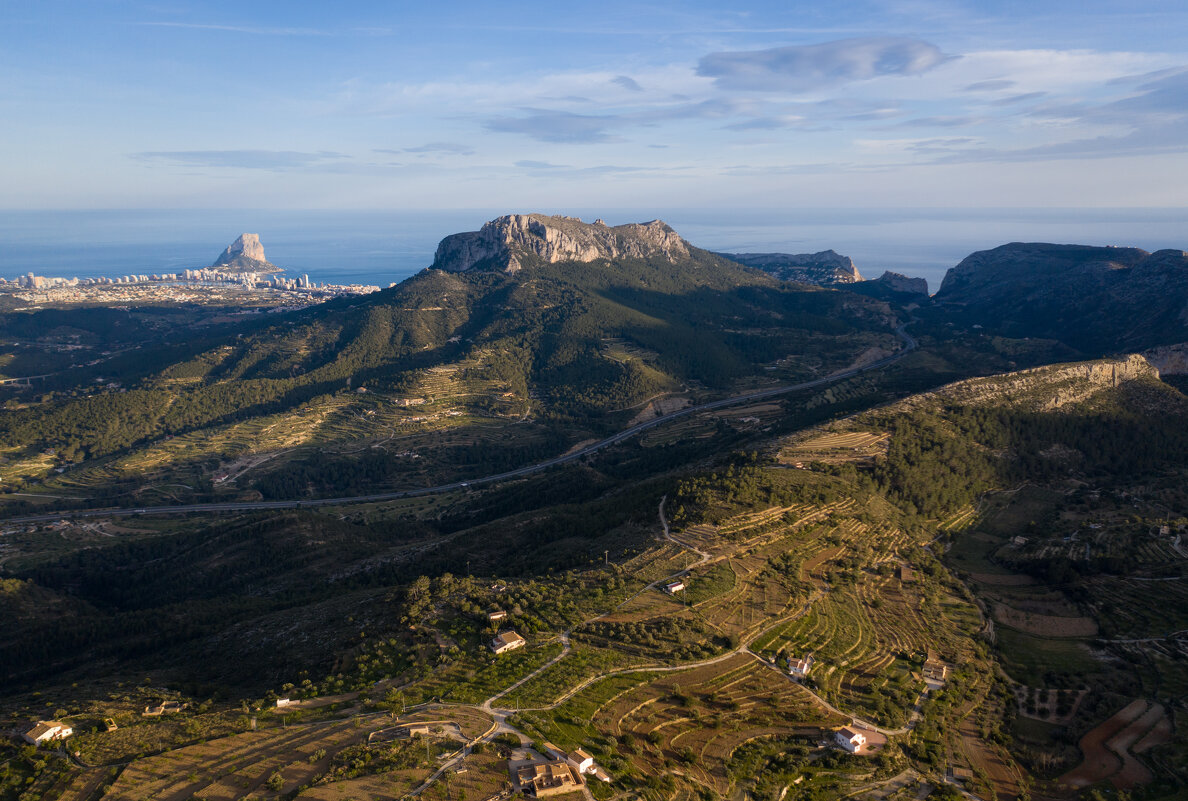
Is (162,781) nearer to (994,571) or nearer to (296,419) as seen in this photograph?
(994,571)

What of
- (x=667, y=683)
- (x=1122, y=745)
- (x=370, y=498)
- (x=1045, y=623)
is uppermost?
(x=667, y=683)

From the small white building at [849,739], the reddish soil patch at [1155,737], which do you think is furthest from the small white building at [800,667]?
the reddish soil patch at [1155,737]

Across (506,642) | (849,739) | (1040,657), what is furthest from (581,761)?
(1040,657)

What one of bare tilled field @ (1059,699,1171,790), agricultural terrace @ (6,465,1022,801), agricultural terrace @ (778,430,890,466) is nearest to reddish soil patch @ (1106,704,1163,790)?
bare tilled field @ (1059,699,1171,790)

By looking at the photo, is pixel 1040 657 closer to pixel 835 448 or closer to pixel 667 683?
pixel 667 683

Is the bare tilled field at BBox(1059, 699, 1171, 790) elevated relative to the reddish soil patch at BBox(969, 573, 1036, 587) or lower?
lower

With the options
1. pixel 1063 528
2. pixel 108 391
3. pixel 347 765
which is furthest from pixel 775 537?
pixel 108 391

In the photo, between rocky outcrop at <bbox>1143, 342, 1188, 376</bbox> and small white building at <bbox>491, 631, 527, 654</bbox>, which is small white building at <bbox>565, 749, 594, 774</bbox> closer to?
small white building at <bbox>491, 631, 527, 654</bbox>
